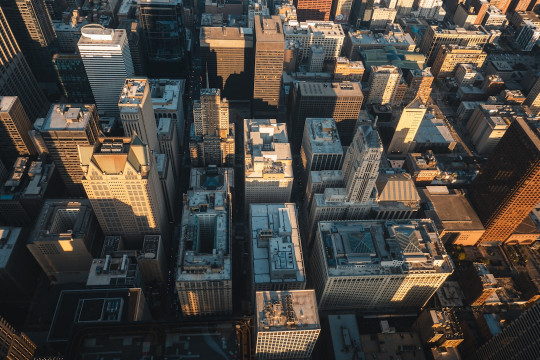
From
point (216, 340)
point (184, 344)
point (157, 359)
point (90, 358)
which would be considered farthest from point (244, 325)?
point (90, 358)

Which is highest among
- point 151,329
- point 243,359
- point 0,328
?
point 0,328

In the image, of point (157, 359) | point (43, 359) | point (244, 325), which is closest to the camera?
point (157, 359)

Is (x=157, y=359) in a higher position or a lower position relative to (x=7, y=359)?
lower

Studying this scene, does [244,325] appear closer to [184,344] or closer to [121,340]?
[184,344]

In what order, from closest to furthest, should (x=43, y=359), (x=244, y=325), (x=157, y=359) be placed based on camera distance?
1. (x=157, y=359)
2. (x=244, y=325)
3. (x=43, y=359)

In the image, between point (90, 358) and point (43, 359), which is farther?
point (43, 359)

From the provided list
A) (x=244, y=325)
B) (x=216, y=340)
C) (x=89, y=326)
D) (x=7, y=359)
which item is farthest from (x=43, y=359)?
(x=244, y=325)

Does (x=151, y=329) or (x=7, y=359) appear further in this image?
(x=7, y=359)

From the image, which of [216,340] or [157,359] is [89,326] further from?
[216,340]

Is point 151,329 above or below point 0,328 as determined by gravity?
below
